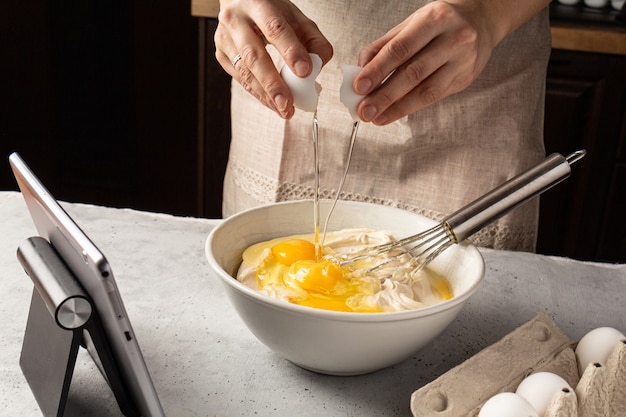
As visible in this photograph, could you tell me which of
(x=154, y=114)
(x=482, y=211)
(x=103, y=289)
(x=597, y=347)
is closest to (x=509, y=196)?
(x=482, y=211)

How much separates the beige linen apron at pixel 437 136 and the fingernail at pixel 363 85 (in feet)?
1.22

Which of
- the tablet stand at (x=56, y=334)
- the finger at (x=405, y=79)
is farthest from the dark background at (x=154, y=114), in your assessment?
the tablet stand at (x=56, y=334)

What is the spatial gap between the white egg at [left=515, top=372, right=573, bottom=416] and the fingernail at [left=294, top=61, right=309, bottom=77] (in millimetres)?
398

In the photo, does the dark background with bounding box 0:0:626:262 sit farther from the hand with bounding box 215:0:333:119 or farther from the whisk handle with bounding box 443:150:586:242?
the whisk handle with bounding box 443:150:586:242

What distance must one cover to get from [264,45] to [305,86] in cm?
16

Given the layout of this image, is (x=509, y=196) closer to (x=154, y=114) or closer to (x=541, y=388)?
(x=541, y=388)

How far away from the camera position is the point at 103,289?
0.56 meters

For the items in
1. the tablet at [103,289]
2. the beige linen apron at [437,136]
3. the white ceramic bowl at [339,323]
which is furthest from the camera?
the beige linen apron at [437,136]

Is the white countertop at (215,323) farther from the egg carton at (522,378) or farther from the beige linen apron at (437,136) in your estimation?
the beige linen apron at (437,136)

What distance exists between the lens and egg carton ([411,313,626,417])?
64 centimetres

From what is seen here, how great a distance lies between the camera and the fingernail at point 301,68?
31.9 inches

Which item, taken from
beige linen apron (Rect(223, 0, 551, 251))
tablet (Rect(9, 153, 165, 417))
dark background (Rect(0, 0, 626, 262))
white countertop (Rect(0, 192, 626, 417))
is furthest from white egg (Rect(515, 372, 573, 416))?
dark background (Rect(0, 0, 626, 262))

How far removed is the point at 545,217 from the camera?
2123 millimetres

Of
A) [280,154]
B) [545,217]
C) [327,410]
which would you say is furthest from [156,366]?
[545,217]
